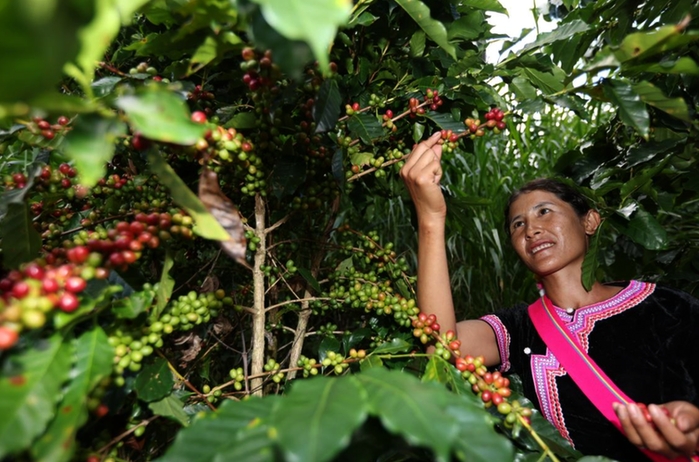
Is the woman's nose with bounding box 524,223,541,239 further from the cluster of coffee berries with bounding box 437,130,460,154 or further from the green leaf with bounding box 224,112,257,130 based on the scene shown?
the green leaf with bounding box 224,112,257,130

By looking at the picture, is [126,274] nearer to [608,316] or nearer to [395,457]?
[395,457]

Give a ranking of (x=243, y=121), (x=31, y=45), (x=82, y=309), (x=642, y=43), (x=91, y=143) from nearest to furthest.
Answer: (x=31, y=45) → (x=91, y=143) → (x=82, y=309) → (x=642, y=43) → (x=243, y=121)

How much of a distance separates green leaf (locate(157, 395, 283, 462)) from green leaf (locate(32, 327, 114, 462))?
0.09 metres

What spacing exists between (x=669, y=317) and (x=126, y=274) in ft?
4.58

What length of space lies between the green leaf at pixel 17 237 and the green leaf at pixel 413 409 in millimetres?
546

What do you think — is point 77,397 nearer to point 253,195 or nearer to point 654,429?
point 253,195

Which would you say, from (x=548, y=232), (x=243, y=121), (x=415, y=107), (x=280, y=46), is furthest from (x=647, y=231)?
(x=280, y=46)

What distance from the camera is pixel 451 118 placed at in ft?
3.51

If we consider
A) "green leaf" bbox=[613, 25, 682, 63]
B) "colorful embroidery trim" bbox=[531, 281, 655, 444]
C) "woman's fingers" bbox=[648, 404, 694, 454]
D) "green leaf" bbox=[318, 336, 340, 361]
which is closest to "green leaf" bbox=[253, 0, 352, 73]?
"green leaf" bbox=[613, 25, 682, 63]

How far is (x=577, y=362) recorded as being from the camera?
1304mm

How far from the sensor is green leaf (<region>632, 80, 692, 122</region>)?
2.38ft

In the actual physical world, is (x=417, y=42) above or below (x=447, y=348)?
above

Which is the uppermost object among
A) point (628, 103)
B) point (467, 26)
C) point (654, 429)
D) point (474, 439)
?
point (467, 26)

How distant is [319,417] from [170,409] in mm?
379
